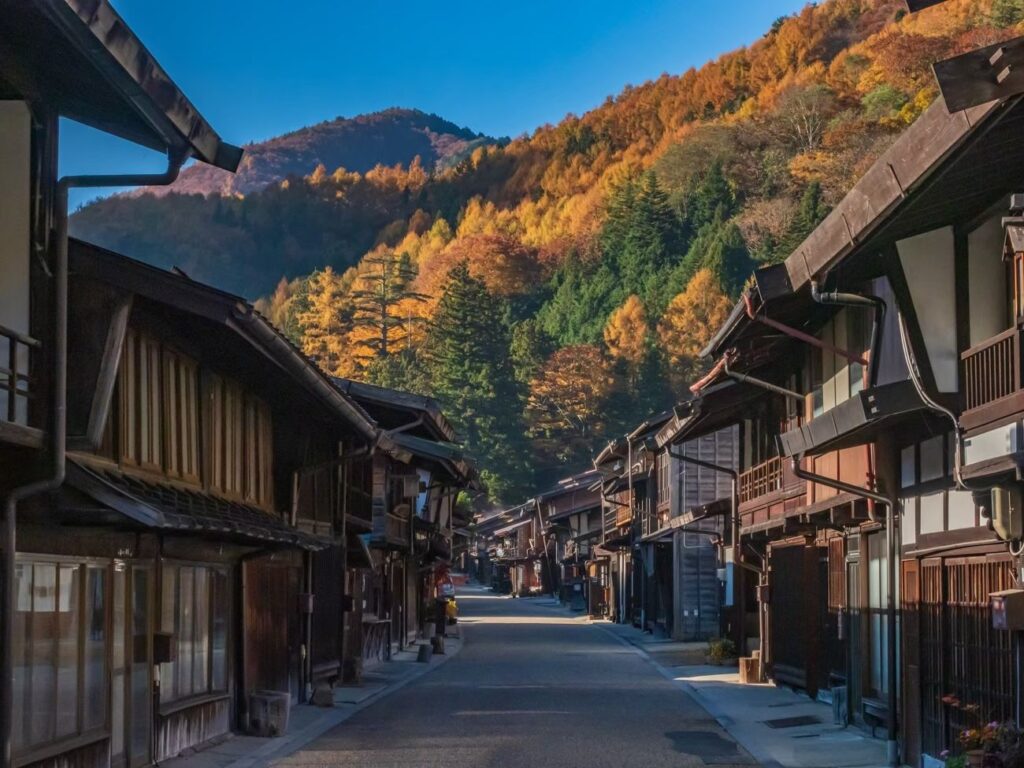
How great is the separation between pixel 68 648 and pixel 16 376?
3.37 metres

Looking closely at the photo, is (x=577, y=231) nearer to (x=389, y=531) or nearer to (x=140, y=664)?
(x=389, y=531)

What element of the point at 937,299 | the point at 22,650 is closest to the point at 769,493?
the point at 937,299

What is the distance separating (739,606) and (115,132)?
2398 cm

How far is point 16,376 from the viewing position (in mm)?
10367

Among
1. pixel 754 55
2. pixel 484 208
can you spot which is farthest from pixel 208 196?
pixel 754 55

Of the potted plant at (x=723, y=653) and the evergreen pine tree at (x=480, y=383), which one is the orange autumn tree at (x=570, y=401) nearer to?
the evergreen pine tree at (x=480, y=383)

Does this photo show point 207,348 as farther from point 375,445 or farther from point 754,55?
point 754,55

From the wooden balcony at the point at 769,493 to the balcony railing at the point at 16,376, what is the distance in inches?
577

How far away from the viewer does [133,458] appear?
1454cm

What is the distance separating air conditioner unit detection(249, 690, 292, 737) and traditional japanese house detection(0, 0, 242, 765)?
6.93 metres

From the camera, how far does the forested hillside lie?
→ 10212cm

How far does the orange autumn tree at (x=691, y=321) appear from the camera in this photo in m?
97.6

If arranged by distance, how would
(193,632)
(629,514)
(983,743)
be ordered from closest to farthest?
1. (983,743)
2. (193,632)
3. (629,514)

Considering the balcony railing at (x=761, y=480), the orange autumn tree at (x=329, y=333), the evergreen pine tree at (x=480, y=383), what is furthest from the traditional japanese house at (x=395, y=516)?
the orange autumn tree at (x=329, y=333)
